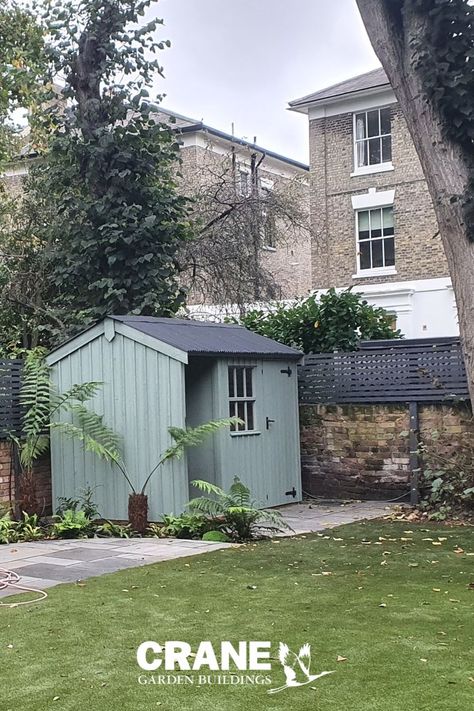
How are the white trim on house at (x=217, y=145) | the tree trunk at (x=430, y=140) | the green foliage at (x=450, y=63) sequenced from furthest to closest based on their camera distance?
the white trim on house at (x=217, y=145) < the green foliage at (x=450, y=63) < the tree trunk at (x=430, y=140)

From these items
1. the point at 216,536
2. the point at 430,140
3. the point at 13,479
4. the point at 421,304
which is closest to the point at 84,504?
the point at 13,479

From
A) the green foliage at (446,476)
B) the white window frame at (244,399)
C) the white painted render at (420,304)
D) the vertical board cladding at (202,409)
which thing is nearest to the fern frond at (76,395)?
the vertical board cladding at (202,409)

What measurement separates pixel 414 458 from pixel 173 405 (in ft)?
11.8

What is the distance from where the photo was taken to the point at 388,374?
1209 cm

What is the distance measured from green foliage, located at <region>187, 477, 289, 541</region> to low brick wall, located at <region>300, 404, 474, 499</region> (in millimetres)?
2743

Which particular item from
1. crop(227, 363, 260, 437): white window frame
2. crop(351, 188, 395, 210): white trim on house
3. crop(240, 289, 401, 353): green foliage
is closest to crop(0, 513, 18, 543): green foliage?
crop(227, 363, 260, 437): white window frame

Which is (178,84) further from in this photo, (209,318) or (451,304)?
(451,304)

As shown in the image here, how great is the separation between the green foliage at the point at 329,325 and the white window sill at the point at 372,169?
12.1 m

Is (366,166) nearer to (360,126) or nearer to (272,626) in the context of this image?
(360,126)

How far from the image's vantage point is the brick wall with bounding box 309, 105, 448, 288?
24.2 m

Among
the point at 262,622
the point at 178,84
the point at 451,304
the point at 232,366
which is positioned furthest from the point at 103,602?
the point at 451,304

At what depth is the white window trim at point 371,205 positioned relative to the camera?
24.7 m

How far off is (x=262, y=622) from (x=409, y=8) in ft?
17.2

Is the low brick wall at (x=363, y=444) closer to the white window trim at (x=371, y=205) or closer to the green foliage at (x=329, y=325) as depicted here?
the green foliage at (x=329, y=325)
